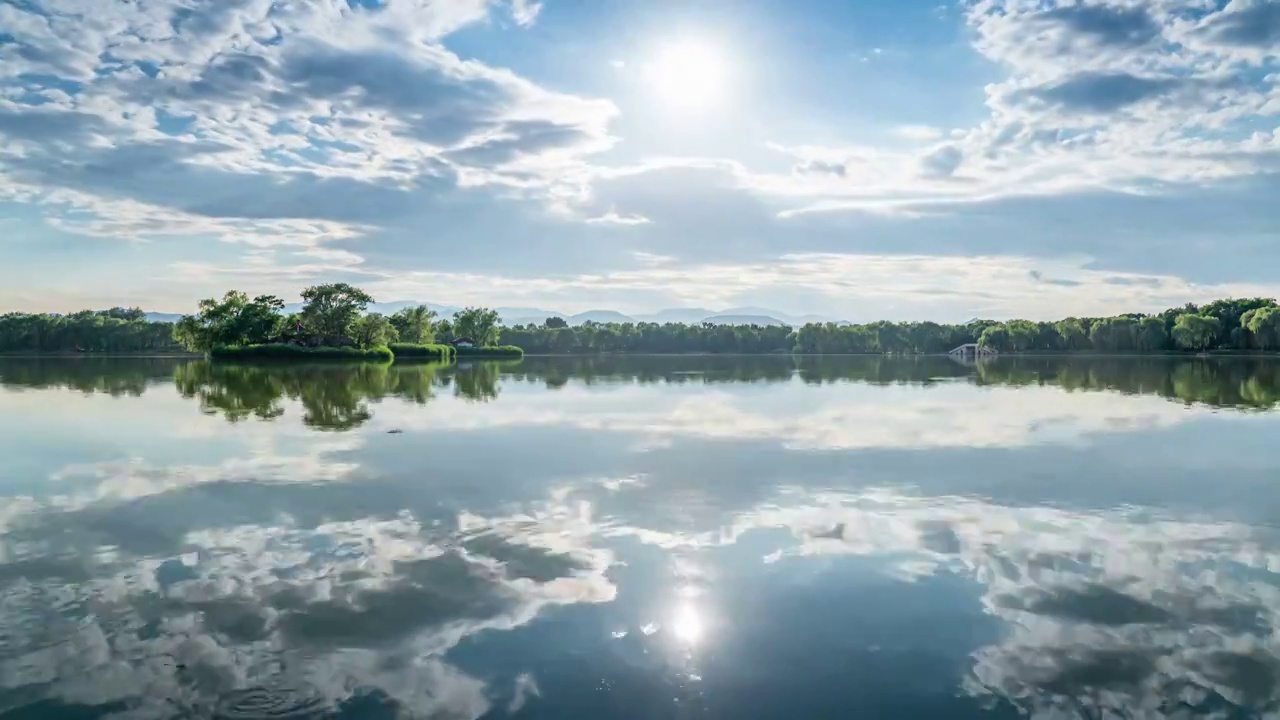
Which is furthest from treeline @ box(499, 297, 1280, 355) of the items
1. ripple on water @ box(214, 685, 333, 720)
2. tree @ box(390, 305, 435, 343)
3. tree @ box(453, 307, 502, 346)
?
ripple on water @ box(214, 685, 333, 720)

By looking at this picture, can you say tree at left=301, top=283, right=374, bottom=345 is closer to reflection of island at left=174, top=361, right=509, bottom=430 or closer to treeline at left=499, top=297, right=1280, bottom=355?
reflection of island at left=174, top=361, right=509, bottom=430

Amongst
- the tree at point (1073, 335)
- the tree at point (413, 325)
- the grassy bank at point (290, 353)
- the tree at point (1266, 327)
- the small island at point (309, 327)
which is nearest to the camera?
the grassy bank at point (290, 353)

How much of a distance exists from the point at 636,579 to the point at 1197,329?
155192 millimetres

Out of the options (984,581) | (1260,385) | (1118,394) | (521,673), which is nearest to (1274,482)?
(984,581)

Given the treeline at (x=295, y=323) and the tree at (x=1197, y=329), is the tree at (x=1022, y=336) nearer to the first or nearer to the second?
the tree at (x=1197, y=329)

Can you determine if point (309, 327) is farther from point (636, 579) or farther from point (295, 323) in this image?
point (636, 579)

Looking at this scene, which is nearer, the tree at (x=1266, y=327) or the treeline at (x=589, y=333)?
the treeline at (x=589, y=333)

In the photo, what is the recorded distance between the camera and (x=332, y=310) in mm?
93688

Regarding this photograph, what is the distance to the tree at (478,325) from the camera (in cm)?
13088

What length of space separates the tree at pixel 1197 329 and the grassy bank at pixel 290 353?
127739mm

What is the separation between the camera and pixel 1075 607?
309 inches

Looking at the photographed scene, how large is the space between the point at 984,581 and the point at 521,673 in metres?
5.16

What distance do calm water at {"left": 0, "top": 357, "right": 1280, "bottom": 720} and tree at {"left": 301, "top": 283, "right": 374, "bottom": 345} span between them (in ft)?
255

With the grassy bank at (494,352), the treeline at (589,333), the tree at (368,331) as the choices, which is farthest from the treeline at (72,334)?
the tree at (368,331)
